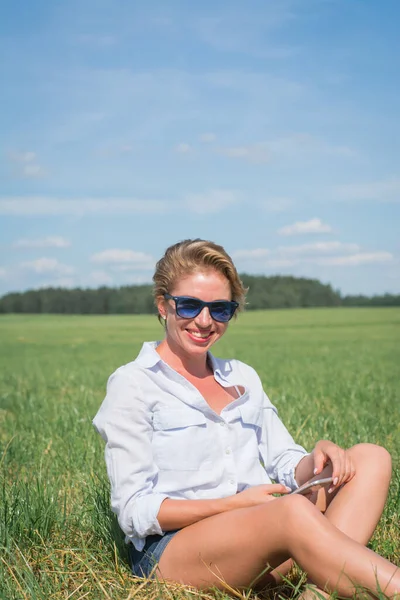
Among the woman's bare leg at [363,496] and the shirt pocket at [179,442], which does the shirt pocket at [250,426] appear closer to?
the shirt pocket at [179,442]

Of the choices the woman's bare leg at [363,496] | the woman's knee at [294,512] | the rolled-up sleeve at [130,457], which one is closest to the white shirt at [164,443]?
the rolled-up sleeve at [130,457]

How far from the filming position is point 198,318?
3252mm

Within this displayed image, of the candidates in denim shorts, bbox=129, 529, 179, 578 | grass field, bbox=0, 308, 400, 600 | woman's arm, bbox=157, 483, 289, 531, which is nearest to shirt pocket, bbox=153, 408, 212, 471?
woman's arm, bbox=157, 483, 289, 531

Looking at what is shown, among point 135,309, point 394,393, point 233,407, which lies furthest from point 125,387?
point 135,309

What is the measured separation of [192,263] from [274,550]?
48.8 inches

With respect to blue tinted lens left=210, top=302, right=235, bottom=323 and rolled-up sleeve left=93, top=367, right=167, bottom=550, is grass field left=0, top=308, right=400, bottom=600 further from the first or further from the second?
blue tinted lens left=210, top=302, right=235, bottom=323

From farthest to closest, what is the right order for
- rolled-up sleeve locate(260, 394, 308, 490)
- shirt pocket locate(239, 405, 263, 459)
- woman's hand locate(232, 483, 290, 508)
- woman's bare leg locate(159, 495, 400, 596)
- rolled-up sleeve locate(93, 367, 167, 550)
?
rolled-up sleeve locate(260, 394, 308, 490) < shirt pocket locate(239, 405, 263, 459) < rolled-up sleeve locate(93, 367, 167, 550) < woman's hand locate(232, 483, 290, 508) < woman's bare leg locate(159, 495, 400, 596)

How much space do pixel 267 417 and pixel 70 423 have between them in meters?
3.85

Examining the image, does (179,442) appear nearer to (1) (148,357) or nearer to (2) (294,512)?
(1) (148,357)

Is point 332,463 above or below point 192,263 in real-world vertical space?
below

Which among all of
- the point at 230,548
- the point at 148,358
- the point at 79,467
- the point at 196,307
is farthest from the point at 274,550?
the point at 79,467

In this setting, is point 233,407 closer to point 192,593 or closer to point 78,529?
point 192,593

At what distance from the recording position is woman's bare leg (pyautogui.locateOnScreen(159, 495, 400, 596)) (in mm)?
2619

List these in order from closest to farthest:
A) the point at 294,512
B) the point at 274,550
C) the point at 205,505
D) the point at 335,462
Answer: the point at 294,512 < the point at 274,550 < the point at 205,505 < the point at 335,462
